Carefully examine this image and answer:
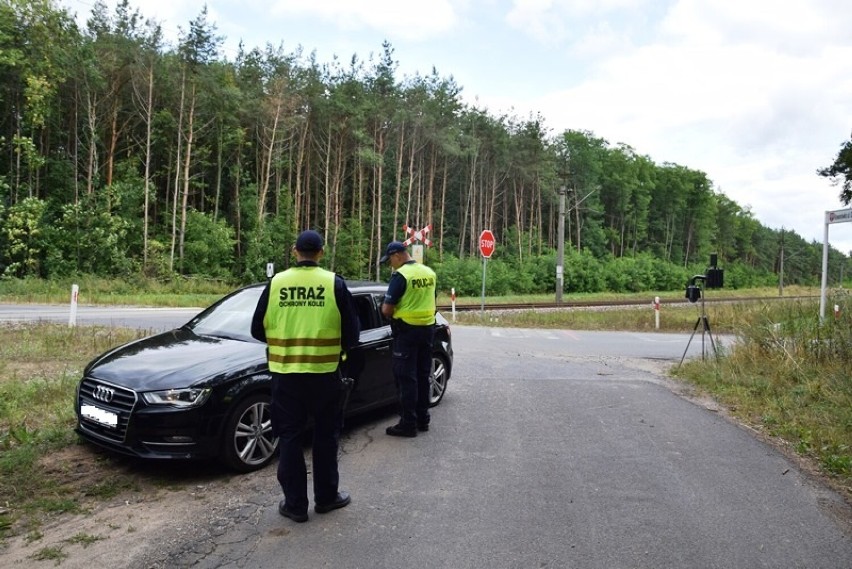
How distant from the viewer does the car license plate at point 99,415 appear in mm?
4477

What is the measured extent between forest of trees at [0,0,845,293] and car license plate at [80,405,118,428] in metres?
26.9

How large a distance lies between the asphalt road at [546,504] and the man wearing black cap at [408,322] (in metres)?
0.34

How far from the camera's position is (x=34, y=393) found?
649 cm

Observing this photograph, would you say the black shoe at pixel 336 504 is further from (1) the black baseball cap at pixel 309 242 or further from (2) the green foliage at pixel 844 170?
(2) the green foliage at pixel 844 170

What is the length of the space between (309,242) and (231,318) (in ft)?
7.48

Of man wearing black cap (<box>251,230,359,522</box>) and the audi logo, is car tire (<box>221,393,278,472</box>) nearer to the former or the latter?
man wearing black cap (<box>251,230,359,522</box>)

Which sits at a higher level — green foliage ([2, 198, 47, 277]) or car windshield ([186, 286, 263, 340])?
green foliage ([2, 198, 47, 277])

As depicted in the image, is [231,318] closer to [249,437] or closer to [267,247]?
[249,437]

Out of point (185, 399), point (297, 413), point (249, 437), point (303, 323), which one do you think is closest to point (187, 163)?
point (249, 437)

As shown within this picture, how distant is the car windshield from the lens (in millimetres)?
5539

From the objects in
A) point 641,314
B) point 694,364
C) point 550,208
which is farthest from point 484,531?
point 550,208

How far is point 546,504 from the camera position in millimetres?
4156

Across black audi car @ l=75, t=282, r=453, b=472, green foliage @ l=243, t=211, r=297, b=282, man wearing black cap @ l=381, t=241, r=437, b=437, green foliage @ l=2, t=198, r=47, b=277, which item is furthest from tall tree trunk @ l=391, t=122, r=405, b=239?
black audi car @ l=75, t=282, r=453, b=472

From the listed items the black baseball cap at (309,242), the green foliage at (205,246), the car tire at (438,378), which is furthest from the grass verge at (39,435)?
the green foliage at (205,246)
